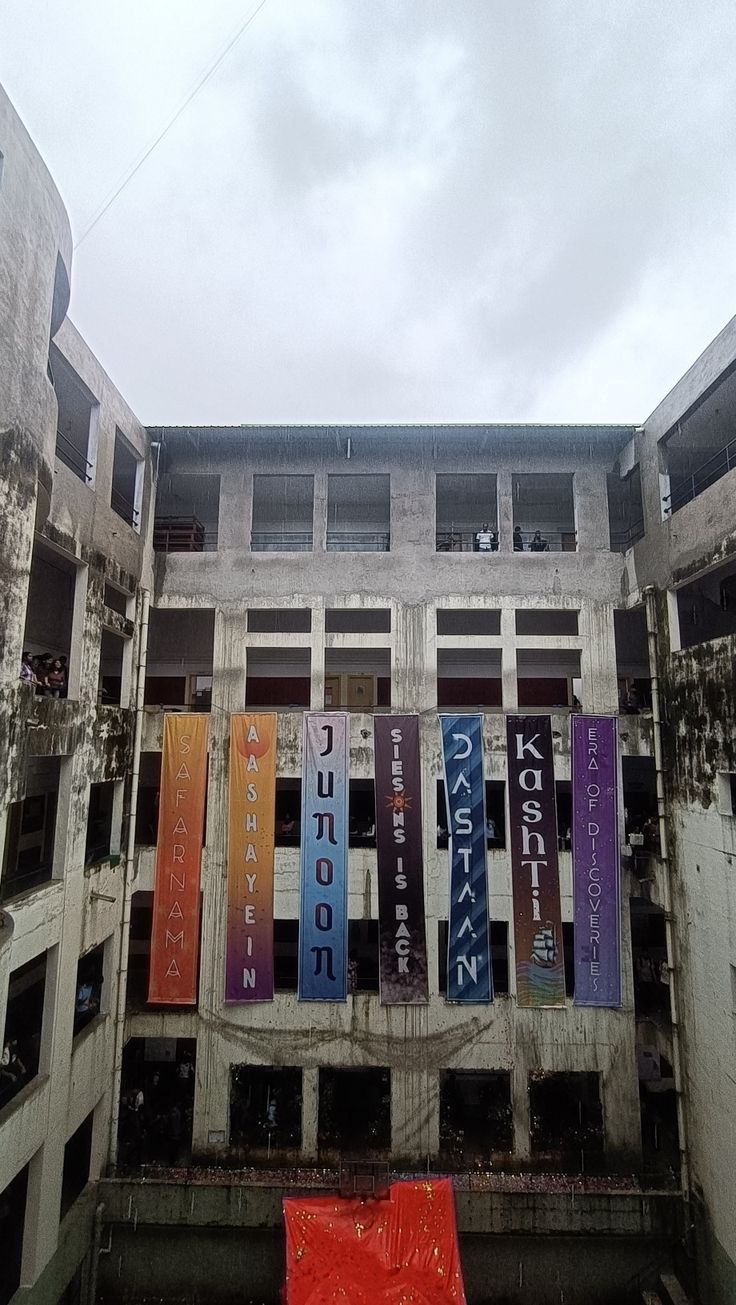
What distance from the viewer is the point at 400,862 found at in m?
15.0

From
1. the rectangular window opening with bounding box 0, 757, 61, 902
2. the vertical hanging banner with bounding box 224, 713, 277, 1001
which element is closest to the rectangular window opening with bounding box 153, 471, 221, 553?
the vertical hanging banner with bounding box 224, 713, 277, 1001

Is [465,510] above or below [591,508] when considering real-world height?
above

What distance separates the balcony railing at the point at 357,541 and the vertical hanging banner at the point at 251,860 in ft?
18.6

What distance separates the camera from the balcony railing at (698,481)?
1517 centimetres

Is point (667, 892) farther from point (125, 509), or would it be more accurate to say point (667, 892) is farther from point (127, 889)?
point (125, 509)

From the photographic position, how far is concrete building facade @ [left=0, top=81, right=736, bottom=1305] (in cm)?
1193

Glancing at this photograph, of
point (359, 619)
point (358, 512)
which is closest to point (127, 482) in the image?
point (358, 512)

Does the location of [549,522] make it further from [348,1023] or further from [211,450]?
A: [348,1023]

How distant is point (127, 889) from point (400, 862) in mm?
6443

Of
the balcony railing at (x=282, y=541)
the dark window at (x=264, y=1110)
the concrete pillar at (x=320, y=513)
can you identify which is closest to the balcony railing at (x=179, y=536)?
the balcony railing at (x=282, y=541)

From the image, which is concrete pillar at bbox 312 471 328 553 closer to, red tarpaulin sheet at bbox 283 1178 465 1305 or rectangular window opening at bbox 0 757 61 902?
rectangular window opening at bbox 0 757 61 902

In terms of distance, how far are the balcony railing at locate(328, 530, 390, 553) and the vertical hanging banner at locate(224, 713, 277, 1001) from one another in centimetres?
568

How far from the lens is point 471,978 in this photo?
47.9ft

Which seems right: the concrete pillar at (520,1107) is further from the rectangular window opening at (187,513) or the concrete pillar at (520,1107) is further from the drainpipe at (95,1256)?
the rectangular window opening at (187,513)
